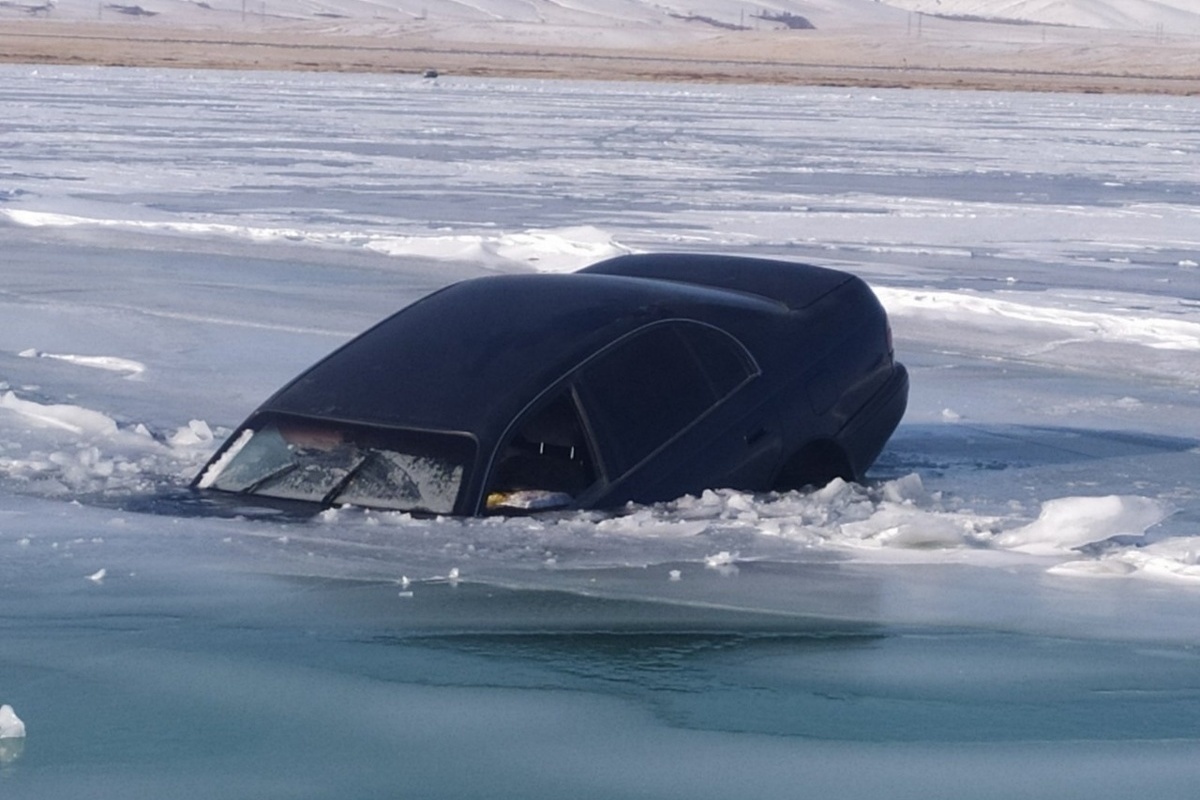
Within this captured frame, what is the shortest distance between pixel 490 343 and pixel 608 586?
1199mm

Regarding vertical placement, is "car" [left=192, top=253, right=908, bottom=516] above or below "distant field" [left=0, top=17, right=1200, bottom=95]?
below

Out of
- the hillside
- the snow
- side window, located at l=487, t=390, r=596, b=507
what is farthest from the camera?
the hillside

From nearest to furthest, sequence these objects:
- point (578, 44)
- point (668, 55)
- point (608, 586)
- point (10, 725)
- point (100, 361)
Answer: point (10, 725) → point (608, 586) → point (100, 361) → point (668, 55) → point (578, 44)

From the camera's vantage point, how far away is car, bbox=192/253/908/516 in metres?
6.43

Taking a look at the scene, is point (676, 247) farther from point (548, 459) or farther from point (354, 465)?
point (354, 465)

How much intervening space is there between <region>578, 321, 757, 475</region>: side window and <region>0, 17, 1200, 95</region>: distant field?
6779cm

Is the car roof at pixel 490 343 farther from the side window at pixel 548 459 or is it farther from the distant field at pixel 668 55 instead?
the distant field at pixel 668 55

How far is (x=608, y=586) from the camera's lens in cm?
592

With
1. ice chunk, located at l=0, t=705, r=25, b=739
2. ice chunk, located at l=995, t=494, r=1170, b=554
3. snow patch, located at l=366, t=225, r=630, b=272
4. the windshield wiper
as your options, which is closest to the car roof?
the windshield wiper

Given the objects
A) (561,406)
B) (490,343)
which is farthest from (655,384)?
(490,343)

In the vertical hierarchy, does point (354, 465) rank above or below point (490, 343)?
below

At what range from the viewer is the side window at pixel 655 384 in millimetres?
6520

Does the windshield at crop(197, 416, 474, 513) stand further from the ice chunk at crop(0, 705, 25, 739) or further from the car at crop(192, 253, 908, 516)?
the ice chunk at crop(0, 705, 25, 739)

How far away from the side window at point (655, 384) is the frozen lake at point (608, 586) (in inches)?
11.0
